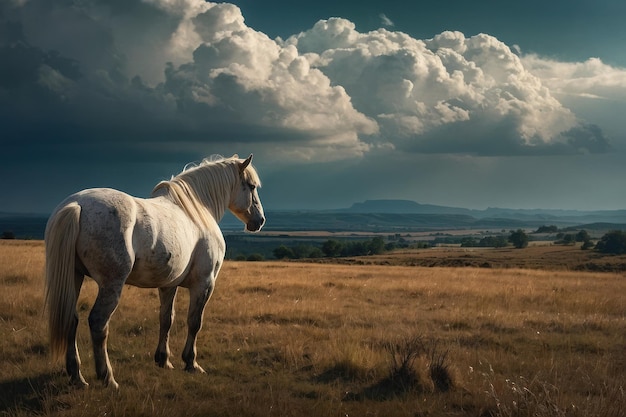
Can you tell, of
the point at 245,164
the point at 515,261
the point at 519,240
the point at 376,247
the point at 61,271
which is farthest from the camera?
the point at 519,240

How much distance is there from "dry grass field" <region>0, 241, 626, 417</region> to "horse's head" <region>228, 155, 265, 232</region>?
2002 mm

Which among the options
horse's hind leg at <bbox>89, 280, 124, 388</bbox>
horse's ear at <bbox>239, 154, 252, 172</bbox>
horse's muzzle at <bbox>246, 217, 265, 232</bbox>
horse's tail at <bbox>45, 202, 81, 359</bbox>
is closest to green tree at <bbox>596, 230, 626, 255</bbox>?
horse's muzzle at <bbox>246, 217, 265, 232</bbox>

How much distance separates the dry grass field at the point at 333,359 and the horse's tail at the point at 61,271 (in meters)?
0.67

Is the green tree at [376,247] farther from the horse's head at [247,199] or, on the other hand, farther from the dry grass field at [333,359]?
the horse's head at [247,199]

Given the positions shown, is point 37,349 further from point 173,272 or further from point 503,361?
point 503,361

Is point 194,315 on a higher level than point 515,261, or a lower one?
higher

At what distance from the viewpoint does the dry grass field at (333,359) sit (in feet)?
20.9

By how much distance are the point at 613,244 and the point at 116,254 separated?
88280mm

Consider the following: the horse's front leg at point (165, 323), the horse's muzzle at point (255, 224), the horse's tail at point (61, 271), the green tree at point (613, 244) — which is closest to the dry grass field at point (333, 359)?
the horse's front leg at point (165, 323)

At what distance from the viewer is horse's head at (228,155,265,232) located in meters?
8.97

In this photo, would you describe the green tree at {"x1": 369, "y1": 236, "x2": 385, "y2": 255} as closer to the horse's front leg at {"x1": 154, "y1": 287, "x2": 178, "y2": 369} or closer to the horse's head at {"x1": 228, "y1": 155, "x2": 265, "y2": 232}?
the horse's head at {"x1": 228, "y1": 155, "x2": 265, "y2": 232}

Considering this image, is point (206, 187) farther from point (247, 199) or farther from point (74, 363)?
point (74, 363)

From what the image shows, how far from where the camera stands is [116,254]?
20.7 ft

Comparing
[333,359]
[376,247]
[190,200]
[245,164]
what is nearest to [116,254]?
[190,200]
